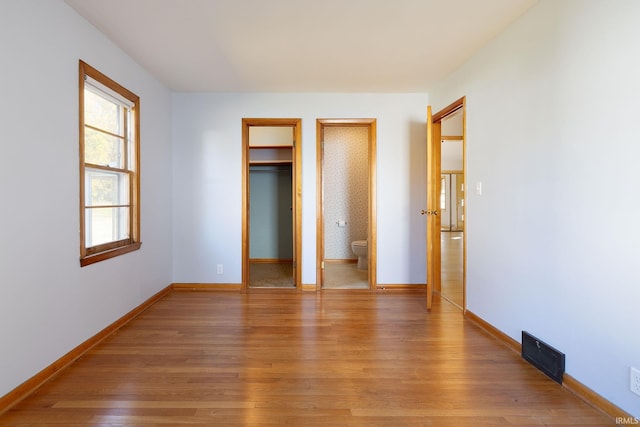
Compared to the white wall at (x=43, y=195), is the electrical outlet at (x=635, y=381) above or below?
below

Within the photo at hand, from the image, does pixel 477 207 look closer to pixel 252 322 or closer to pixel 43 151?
pixel 252 322

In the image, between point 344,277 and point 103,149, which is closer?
point 103,149

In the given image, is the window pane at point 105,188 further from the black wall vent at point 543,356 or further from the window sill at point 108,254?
the black wall vent at point 543,356

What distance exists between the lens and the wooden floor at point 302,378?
1792 millimetres

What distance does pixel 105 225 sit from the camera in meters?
2.97

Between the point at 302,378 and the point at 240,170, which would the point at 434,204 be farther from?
the point at 302,378

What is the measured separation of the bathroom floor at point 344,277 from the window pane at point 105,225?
2.43m

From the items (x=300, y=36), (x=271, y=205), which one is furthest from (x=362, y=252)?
(x=300, y=36)

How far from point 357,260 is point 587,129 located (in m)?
4.76

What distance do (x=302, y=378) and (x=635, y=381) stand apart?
1709 mm

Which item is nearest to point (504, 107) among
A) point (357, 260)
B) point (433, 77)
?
point (433, 77)

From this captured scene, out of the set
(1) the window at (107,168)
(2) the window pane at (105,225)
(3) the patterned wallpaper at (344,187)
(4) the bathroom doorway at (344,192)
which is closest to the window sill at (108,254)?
(1) the window at (107,168)

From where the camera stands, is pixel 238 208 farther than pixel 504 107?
Yes

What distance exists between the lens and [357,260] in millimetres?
6422
